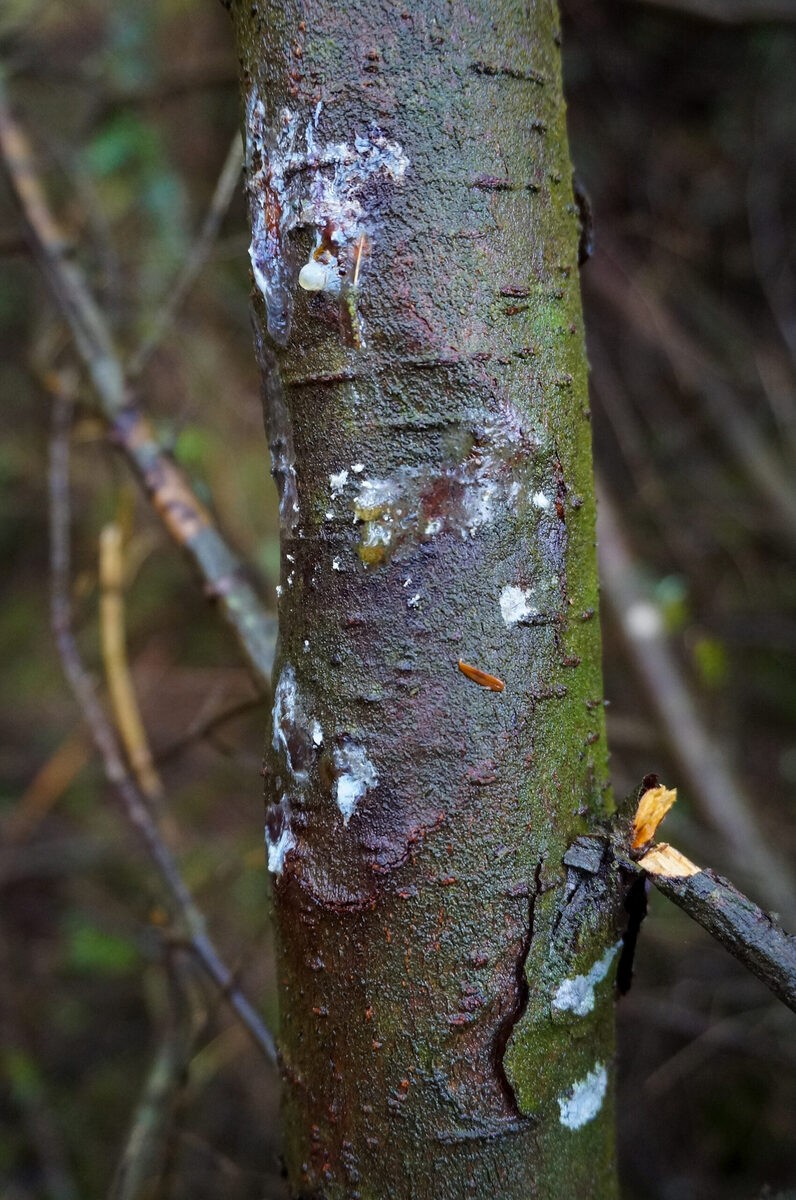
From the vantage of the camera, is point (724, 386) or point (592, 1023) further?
point (724, 386)

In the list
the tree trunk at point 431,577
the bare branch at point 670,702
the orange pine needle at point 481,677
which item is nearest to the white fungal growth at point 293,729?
the tree trunk at point 431,577

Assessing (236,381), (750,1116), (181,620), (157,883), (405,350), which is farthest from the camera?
(181,620)

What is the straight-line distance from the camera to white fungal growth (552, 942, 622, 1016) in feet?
1.94

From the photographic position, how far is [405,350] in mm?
565

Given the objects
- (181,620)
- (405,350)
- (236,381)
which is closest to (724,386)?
(236,381)

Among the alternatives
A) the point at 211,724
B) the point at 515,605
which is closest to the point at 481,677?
the point at 515,605

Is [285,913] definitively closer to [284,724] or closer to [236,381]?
[284,724]

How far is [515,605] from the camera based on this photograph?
585 millimetres

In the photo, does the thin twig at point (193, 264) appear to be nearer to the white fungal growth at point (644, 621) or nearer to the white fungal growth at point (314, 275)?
the white fungal growth at point (314, 275)

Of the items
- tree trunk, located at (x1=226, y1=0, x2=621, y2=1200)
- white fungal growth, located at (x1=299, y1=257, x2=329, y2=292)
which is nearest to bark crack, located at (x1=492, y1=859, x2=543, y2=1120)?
tree trunk, located at (x1=226, y1=0, x2=621, y2=1200)

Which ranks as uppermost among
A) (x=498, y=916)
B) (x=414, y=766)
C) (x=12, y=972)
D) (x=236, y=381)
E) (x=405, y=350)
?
(x=236, y=381)

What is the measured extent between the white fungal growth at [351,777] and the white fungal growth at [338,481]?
0.57ft

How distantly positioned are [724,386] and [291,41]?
9.32 ft

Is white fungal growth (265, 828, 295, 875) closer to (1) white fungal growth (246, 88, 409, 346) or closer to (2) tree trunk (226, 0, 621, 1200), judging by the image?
(2) tree trunk (226, 0, 621, 1200)
